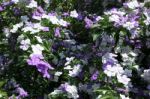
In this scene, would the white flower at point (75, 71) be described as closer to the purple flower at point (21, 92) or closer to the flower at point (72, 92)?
the flower at point (72, 92)

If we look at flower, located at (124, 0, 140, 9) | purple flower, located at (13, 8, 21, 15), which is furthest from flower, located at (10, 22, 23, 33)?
flower, located at (124, 0, 140, 9)

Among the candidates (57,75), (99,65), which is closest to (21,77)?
(57,75)

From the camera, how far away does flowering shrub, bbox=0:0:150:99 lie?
3969mm

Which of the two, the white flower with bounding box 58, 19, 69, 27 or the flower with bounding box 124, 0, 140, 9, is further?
the flower with bounding box 124, 0, 140, 9

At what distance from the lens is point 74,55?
4.35m

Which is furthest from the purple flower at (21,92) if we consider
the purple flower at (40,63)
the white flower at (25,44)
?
the white flower at (25,44)

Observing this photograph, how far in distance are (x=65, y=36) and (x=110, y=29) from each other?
0.52m

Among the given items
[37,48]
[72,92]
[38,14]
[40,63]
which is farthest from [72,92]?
[38,14]

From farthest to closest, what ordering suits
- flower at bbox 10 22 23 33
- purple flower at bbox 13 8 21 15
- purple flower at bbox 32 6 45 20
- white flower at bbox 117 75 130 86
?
purple flower at bbox 13 8 21 15 → purple flower at bbox 32 6 45 20 → flower at bbox 10 22 23 33 → white flower at bbox 117 75 130 86

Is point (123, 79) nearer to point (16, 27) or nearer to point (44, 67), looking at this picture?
point (44, 67)

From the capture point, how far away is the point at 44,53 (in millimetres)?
4105

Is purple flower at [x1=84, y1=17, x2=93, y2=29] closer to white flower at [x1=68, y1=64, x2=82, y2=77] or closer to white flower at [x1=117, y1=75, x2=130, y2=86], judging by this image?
white flower at [x1=68, y1=64, x2=82, y2=77]

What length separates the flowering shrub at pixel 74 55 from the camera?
13.0ft

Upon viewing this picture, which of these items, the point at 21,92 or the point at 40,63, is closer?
the point at 40,63
